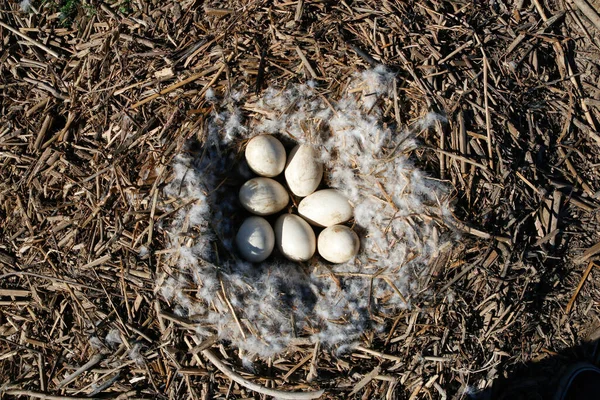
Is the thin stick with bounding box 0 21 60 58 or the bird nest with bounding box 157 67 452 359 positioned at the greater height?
the thin stick with bounding box 0 21 60 58

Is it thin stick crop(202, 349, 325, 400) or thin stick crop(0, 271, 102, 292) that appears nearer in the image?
thin stick crop(202, 349, 325, 400)

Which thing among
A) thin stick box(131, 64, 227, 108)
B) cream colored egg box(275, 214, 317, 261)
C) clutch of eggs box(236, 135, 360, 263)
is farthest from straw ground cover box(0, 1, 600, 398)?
cream colored egg box(275, 214, 317, 261)

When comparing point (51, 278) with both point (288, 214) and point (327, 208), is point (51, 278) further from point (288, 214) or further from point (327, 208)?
point (327, 208)

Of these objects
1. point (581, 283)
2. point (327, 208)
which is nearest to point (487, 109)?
point (327, 208)

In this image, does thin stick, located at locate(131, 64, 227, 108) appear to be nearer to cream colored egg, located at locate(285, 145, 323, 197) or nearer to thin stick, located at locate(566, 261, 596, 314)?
cream colored egg, located at locate(285, 145, 323, 197)

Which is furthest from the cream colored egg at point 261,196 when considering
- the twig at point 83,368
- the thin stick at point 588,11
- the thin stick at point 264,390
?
the thin stick at point 588,11

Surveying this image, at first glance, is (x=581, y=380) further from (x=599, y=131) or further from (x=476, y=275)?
(x=599, y=131)

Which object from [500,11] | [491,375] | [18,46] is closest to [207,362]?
[491,375]

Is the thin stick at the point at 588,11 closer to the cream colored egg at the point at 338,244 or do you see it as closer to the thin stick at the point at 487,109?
the thin stick at the point at 487,109
